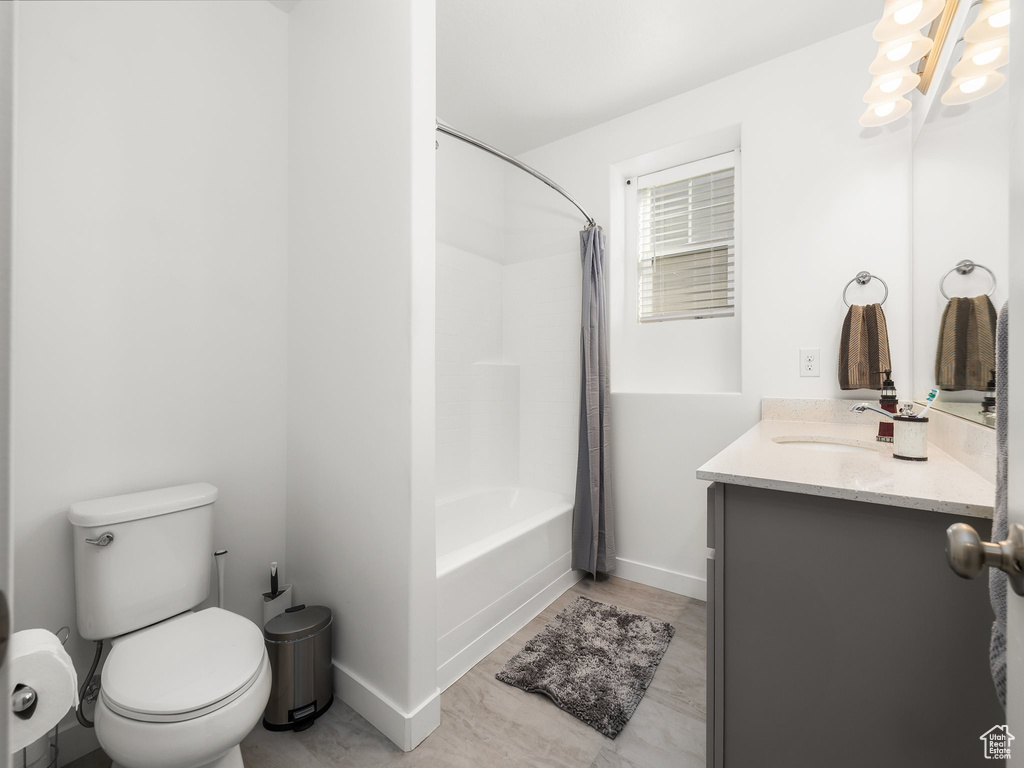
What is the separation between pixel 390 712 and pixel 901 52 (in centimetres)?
276

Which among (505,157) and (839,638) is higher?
(505,157)

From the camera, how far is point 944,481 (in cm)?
96

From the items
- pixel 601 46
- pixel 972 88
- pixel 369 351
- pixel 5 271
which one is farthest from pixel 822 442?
pixel 5 271

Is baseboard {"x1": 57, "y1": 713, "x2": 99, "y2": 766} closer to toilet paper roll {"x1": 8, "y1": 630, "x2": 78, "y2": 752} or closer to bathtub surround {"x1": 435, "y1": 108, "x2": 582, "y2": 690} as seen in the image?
toilet paper roll {"x1": 8, "y1": 630, "x2": 78, "y2": 752}

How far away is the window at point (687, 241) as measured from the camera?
2.50 m

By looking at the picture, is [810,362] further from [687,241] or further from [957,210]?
[687,241]

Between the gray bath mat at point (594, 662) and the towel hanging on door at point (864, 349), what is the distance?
1.37m

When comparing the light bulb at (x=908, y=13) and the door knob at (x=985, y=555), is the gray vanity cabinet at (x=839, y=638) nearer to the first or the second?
the door knob at (x=985, y=555)

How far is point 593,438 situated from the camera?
2.45m

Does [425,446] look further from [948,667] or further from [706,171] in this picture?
[706,171]

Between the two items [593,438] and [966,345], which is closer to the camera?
[966,345]

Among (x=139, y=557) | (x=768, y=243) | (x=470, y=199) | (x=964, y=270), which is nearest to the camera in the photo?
(x=964, y=270)

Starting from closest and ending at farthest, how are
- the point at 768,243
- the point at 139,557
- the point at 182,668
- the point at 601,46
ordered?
the point at 182,668, the point at 139,557, the point at 601,46, the point at 768,243

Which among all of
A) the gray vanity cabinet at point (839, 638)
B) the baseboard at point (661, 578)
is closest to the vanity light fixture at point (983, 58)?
the gray vanity cabinet at point (839, 638)
